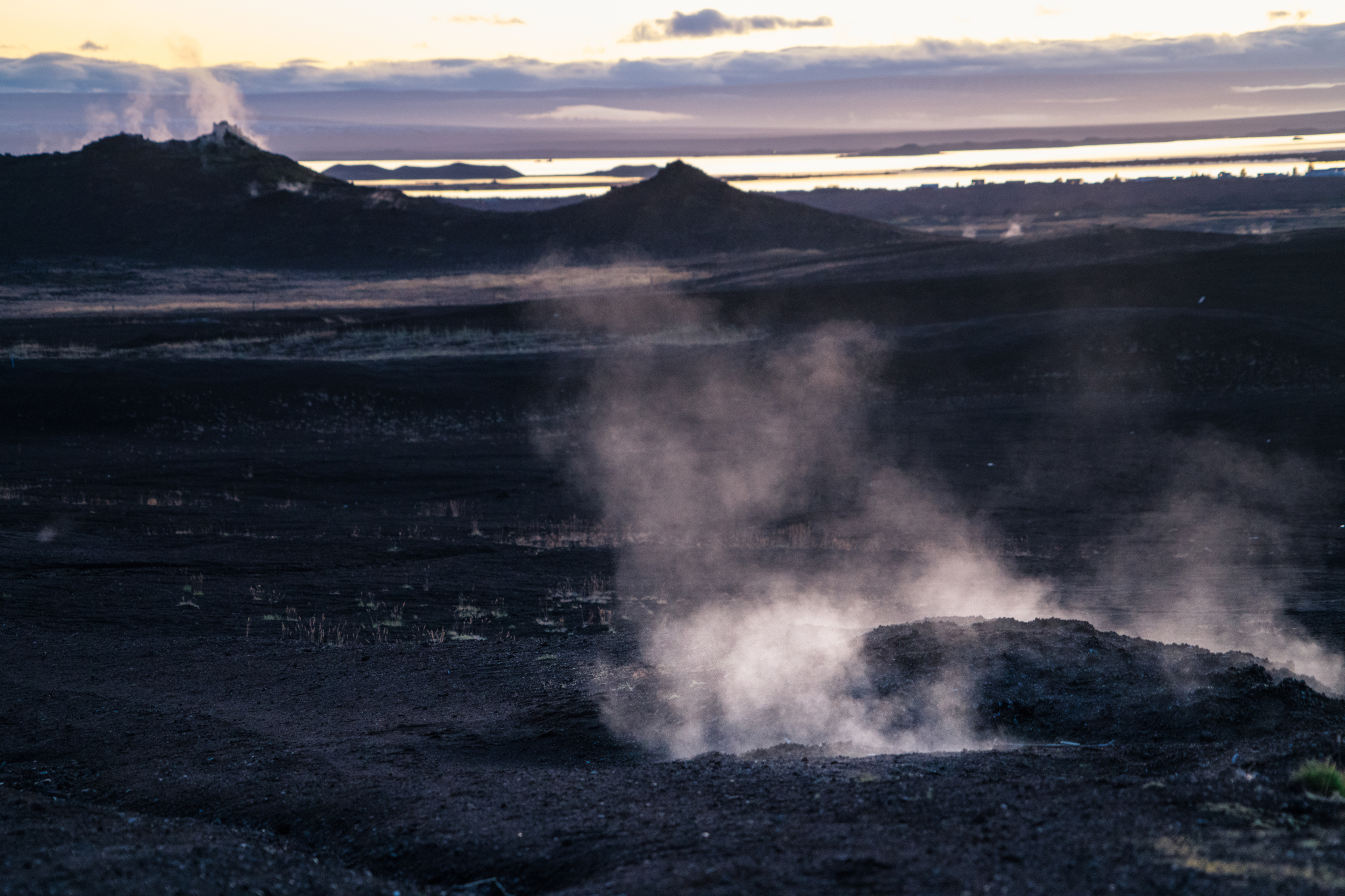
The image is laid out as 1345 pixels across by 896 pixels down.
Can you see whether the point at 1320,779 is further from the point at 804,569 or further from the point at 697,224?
the point at 697,224

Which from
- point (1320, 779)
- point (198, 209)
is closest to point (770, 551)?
point (1320, 779)

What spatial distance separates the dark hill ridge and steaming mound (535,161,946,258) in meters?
0.16

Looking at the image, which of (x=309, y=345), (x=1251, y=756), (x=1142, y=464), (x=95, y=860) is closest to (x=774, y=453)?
(x=1142, y=464)

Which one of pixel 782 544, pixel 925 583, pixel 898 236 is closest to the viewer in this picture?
pixel 925 583

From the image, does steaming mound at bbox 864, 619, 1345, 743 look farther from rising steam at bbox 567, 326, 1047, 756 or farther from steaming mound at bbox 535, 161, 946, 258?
steaming mound at bbox 535, 161, 946, 258

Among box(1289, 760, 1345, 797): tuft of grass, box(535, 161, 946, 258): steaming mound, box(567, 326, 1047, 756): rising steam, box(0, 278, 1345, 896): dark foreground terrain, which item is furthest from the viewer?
box(535, 161, 946, 258): steaming mound

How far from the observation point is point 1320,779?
492cm

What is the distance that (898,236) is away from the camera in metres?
83.9

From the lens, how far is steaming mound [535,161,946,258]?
3300 inches

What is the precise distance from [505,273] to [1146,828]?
72997mm

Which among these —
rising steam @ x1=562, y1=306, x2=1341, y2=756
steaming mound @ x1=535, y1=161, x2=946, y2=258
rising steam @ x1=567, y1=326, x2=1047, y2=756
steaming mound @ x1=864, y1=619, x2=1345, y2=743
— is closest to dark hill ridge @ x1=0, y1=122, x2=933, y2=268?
steaming mound @ x1=535, y1=161, x2=946, y2=258

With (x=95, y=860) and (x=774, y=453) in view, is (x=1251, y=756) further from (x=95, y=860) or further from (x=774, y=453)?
(x=774, y=453)

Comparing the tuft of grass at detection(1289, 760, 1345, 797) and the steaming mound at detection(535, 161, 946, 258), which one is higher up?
the steaming mound at detection(535, 161, 946, 258)

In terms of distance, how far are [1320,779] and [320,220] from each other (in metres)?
91.1
